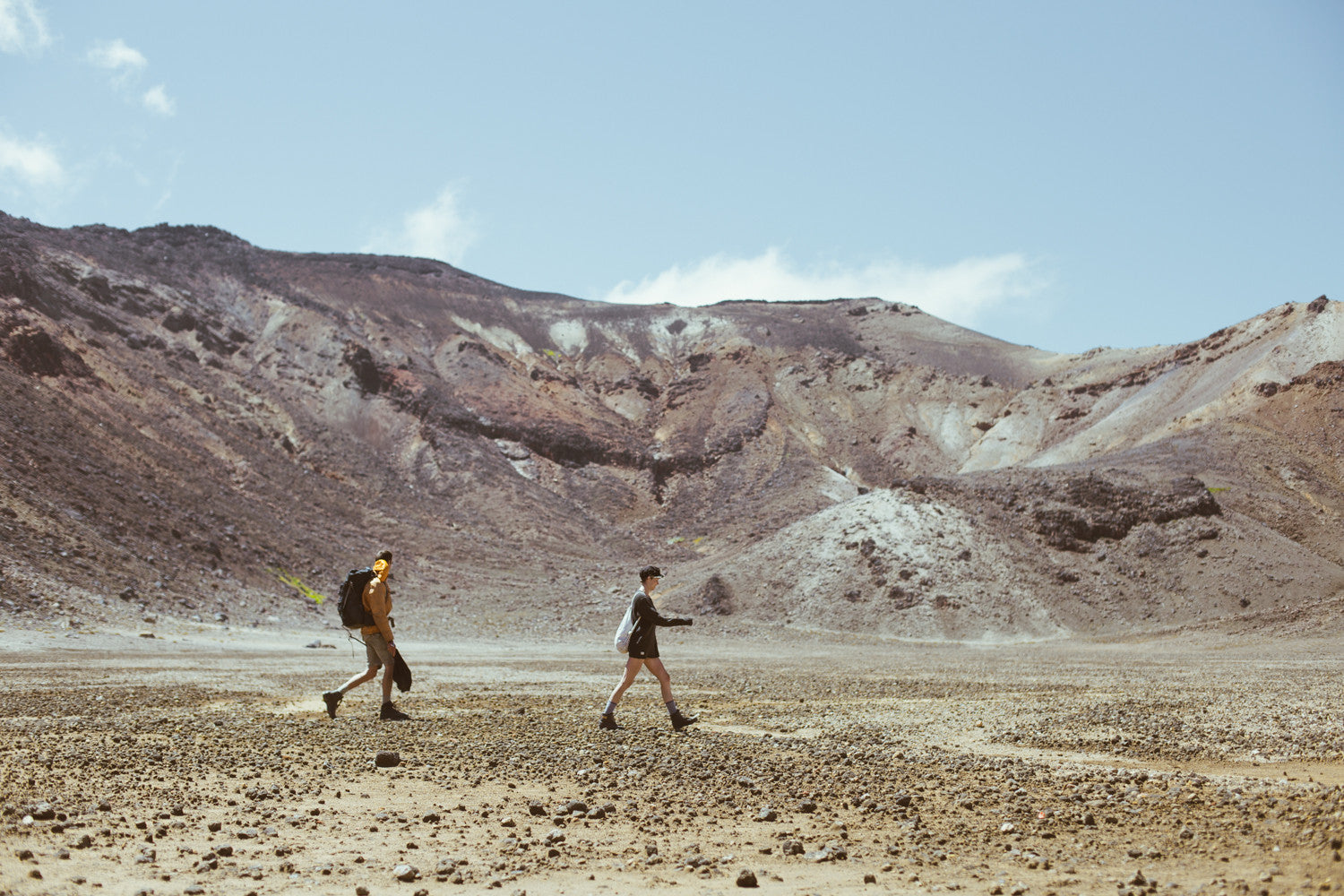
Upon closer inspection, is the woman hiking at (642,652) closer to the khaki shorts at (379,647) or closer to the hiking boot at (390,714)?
the hiking boot at (390,714)

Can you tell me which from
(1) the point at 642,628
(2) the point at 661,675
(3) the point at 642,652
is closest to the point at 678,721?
(2) the point at 661,675

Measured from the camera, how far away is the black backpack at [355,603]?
11.1 metres

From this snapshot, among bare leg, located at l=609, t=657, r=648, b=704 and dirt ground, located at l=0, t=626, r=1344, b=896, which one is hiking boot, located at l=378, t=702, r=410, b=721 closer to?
dirt ground, located at l=0, t=626, r=1344, b=896

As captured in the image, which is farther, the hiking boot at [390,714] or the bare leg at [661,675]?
the hiking boot at [390,714]

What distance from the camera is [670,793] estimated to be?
24.9 ft

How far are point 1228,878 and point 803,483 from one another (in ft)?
195

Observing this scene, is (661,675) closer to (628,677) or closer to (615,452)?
(628,677)

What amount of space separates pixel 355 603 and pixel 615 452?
59915mm

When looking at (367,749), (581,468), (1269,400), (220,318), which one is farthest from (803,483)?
(367,749)

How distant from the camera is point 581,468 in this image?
69.1 m

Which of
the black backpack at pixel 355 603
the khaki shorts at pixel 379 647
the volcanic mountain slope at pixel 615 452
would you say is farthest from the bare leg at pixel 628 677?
the volcanic mountain slope at pixel 615 452

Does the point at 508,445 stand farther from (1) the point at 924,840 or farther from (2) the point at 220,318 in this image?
(1) the point at 924,840

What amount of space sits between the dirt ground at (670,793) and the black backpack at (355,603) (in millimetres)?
1075

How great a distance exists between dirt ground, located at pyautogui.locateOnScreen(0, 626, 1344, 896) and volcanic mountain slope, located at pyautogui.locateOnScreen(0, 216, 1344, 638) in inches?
830
